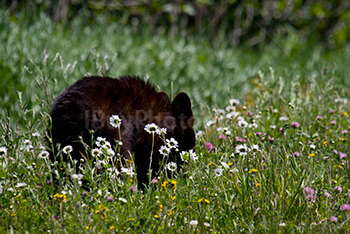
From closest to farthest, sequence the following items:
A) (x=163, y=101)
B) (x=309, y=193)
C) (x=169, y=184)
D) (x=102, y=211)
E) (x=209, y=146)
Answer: (x=102, y=211) → (x=309, y=193) → (x=169, y=184) → (x=209, y=146) → (x=163, y=101)

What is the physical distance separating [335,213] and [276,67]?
5252mm

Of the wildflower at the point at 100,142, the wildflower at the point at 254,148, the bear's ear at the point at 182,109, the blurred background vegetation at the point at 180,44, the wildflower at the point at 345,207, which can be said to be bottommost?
the wildflower at the point at 345,207

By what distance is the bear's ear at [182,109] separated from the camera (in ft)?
14.3

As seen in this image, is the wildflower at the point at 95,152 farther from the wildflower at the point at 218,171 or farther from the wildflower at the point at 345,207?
the wildflower at the point at 345,207

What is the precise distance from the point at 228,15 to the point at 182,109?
250 inches

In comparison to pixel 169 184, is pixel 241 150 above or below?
above

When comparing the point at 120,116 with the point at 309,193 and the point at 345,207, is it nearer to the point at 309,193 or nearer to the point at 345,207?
the point at 309,193

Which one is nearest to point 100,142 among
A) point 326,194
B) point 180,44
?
point 326,194

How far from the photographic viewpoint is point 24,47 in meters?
6.75

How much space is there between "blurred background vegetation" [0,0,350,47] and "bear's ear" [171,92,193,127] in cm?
488

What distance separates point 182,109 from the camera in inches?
174

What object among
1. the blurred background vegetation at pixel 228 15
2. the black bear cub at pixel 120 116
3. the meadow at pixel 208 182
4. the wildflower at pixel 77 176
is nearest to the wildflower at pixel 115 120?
the black bear cub at pixel 120 116

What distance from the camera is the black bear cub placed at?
11.8 ft

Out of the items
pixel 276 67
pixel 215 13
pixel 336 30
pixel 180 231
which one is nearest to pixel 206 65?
pixel 276 67
